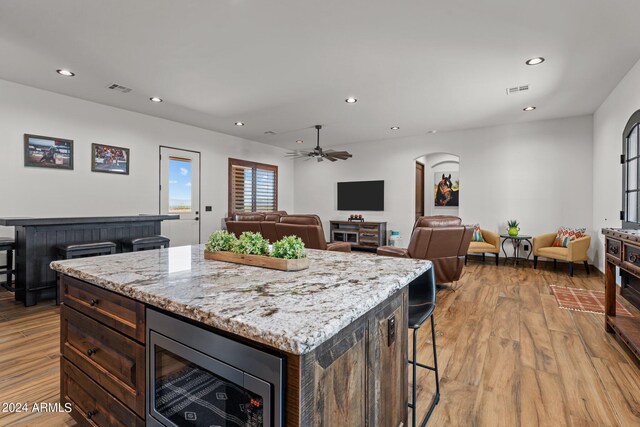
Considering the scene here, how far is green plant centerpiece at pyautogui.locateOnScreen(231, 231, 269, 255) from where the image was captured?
153cm

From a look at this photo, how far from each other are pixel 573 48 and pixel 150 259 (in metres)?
4.28

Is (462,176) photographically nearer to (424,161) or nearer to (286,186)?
(424,161)

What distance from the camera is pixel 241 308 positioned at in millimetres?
871

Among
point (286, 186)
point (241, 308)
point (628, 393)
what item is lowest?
point (628, 393)

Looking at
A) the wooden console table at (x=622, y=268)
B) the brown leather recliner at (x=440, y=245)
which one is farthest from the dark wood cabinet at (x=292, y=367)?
the brown leather recliner at (x=440, y=245)

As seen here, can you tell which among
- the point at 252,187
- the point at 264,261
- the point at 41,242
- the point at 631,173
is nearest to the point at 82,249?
the point at 41,242

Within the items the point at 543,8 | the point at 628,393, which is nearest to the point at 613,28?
the point at 543,8

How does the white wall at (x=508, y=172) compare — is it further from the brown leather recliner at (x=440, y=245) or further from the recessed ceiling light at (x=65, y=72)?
the recessed ceiling light at (x=65, y=72)

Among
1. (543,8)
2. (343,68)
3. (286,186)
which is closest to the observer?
(543,8)

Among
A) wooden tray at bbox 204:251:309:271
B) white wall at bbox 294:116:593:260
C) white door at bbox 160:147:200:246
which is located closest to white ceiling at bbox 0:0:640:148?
white wall at bbox 294:116:593:260

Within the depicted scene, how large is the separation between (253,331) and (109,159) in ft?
18.4

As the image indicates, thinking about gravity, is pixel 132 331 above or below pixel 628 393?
above

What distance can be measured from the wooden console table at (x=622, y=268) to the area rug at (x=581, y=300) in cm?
57

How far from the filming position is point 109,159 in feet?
16.9
